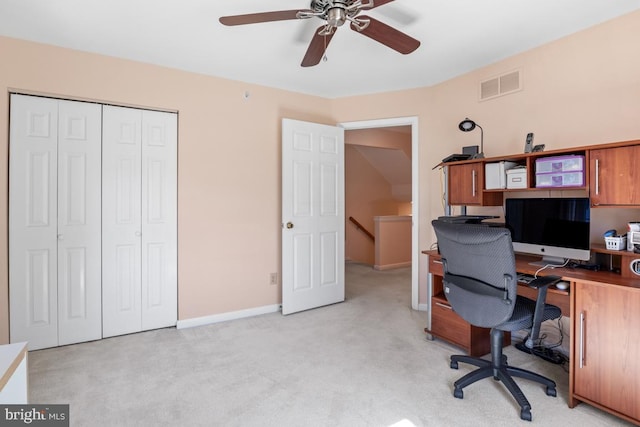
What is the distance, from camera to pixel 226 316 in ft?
11.4

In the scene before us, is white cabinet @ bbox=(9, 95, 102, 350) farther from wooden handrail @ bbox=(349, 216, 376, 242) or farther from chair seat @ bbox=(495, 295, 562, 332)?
wooden handrail @ bbox=(349, 216, 376, 242)

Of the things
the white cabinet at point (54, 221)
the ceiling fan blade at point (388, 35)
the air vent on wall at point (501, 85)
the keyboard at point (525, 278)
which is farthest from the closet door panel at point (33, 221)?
the air vent on wall at point (501, 85)

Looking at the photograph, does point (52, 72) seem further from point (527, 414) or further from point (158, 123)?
point (527, 414)

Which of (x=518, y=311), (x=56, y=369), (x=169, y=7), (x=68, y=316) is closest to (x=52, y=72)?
(x=169, y=7)

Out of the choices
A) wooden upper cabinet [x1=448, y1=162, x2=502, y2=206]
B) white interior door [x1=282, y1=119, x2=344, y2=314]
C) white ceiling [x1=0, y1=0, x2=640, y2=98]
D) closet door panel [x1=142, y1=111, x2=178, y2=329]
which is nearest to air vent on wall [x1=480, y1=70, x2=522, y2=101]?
white ceiling [x1=0, y1=0, x2=640, y2=98]

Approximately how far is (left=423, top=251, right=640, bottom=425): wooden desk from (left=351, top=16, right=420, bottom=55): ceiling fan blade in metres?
1.68

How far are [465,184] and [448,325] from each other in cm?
118

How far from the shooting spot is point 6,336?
264cm

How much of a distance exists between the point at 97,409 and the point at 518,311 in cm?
249

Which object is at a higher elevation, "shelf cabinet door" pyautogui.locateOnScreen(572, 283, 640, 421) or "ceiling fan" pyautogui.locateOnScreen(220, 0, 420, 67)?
"ceiling fan" pyautogui.locateOnScreen(220, 0, 420, 67)

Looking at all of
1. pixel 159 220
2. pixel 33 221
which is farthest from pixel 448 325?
pixel 33 221

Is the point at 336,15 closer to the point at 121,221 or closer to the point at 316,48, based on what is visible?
the point at 316,48

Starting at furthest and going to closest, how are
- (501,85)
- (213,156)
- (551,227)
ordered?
(213,156)
(501,85)
(551,227)

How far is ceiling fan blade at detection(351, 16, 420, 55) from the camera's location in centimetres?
198
